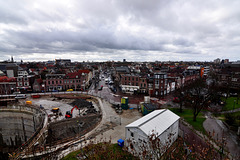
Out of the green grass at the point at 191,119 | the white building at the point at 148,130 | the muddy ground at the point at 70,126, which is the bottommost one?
the muddy ground at the point at 70,126

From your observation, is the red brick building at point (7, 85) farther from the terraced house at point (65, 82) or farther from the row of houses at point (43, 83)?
the terraced house at point (65, 82)

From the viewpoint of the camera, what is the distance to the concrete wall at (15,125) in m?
39.8

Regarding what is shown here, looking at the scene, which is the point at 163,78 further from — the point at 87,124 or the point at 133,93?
the point at 87,124

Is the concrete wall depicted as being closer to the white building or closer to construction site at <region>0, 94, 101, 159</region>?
construction site at <region>0, 94, 101, 159</region>

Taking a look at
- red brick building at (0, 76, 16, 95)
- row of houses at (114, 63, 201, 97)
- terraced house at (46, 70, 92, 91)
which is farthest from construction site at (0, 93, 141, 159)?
row of houses at (114, 63, 201, 97)

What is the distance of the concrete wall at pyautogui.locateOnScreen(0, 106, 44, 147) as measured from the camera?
39.8 metres

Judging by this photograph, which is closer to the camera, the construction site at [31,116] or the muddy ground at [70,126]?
the muddy ground at [70,126]

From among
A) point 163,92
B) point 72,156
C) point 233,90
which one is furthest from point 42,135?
point 233,90

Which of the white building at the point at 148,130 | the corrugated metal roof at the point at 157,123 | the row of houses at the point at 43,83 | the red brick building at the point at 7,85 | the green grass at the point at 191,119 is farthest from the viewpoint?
the row of houses at the point at 43,83

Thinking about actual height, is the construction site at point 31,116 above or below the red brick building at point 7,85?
below

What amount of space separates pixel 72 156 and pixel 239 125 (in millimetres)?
30558

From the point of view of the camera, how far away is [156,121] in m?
19.3

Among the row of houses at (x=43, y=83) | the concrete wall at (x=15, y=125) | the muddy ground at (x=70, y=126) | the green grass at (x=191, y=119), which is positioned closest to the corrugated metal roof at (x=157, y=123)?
the green grass at (x=191, y=119)

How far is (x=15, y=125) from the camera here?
40906mm
